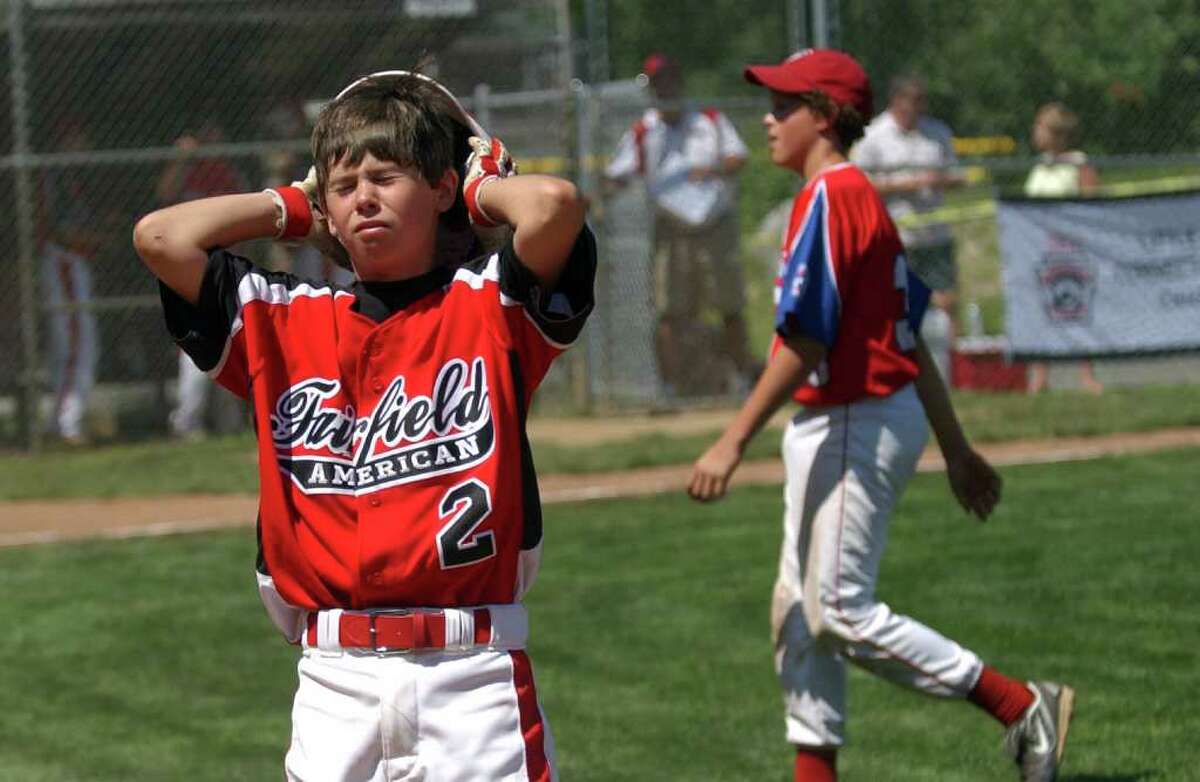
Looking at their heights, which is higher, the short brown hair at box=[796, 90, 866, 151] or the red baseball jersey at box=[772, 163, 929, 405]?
the short brown hair at box=[796, 90, 866, 151]

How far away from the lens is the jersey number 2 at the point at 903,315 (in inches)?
213

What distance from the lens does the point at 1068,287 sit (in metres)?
13.6

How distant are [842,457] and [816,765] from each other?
0.81 m

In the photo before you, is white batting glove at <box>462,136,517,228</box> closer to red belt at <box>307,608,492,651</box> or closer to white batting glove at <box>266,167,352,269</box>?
white batting glove at <box>266,167,352,269</box>

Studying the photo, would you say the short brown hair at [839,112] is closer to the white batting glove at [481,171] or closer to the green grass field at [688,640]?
the green grass field at [688,640]

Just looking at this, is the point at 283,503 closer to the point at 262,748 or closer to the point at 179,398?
the point at 262,748

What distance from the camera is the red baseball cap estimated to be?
549cm

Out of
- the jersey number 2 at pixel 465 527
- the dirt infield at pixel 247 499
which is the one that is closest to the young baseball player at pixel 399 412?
the jersey number 2 at pixel 465 527

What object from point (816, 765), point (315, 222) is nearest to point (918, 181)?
point (816, 765)

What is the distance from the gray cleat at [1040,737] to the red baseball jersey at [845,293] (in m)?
0.90

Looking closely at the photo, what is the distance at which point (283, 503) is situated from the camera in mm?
3467

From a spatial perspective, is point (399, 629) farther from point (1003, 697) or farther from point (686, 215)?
point (686, 215)

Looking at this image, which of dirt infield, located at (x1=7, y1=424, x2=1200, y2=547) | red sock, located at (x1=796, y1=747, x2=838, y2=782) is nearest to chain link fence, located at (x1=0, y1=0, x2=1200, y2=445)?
dirt infield, located at (x1=7, y1=424, x2=1200, y2=547)

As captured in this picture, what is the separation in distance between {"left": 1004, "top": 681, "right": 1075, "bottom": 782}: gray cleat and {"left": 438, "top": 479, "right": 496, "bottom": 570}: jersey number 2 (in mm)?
2375
